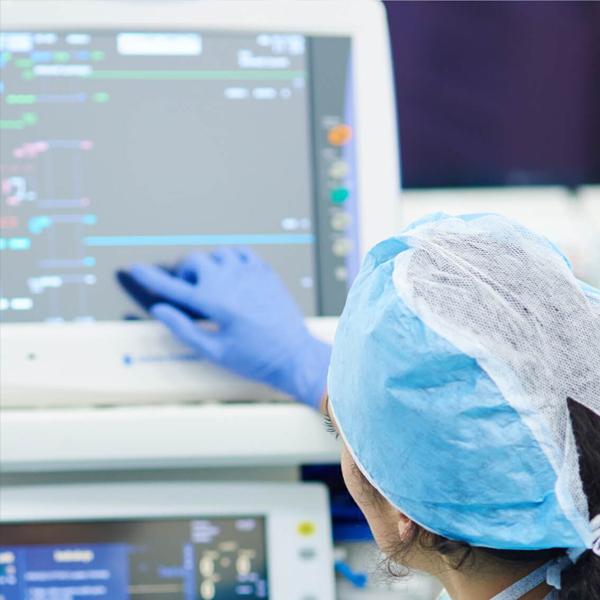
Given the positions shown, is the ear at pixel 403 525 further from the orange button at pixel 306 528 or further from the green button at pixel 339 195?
the green button at pixel 339 195

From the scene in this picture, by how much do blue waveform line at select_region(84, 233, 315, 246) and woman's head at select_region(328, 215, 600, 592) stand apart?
405mm

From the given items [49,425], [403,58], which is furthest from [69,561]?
[403,58]

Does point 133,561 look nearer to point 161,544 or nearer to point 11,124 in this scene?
point 161,544

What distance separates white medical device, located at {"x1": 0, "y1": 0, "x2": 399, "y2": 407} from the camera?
→ 111 centimetres

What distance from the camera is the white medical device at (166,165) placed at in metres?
1.11

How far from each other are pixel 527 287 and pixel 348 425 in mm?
189

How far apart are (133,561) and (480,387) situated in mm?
580

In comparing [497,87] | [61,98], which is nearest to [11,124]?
[61,98]

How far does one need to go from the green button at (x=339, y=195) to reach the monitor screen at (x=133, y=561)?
41 cm

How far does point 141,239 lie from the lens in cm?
113

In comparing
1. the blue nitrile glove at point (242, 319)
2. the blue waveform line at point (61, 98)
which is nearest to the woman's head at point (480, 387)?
the blue nitrile glove at point (242, 319)

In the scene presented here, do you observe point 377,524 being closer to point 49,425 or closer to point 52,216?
point 49,425

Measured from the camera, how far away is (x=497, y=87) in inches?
87.6

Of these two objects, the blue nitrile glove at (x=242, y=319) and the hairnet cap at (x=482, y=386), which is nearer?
the hairnet cap at (x=482, y=386)
